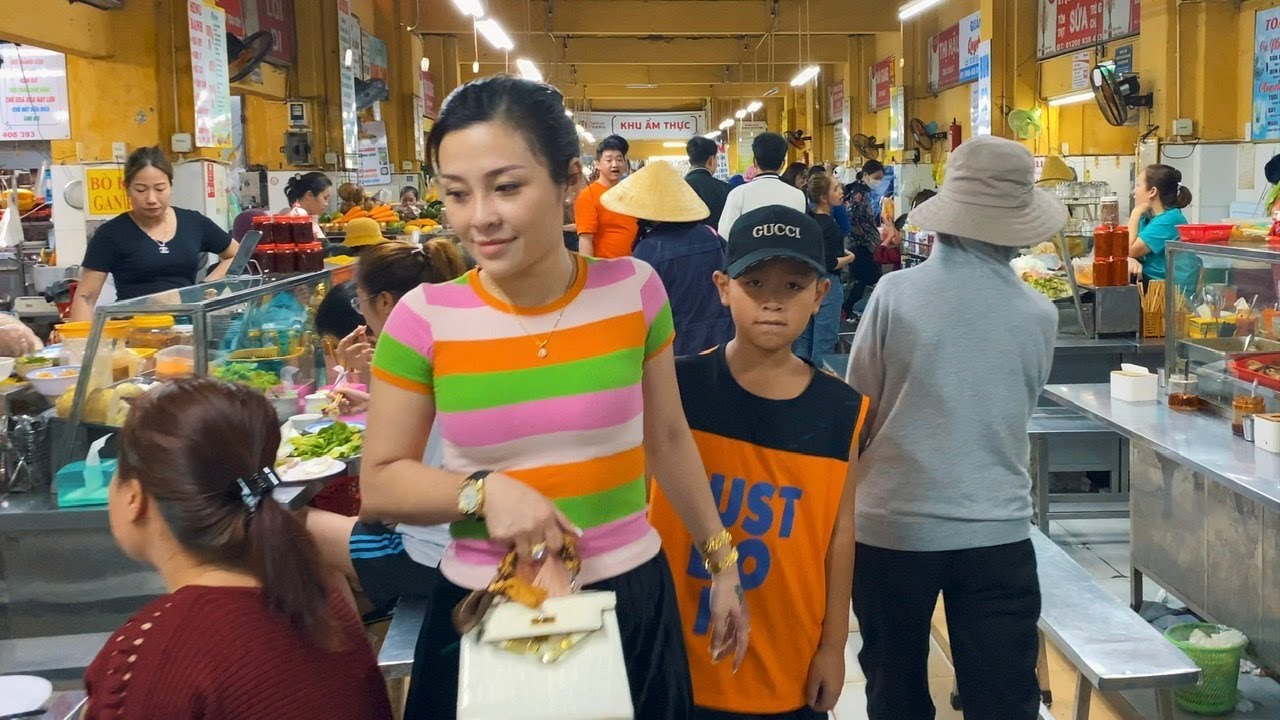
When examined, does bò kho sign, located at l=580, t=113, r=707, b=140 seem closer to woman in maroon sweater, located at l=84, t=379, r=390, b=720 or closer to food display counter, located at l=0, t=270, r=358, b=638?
food display counter, located at l=0, t=270, r=358, b=638

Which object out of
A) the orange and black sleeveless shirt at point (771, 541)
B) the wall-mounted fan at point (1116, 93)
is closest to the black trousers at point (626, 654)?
the orange and black sleeveless shirt at point (771, 541)

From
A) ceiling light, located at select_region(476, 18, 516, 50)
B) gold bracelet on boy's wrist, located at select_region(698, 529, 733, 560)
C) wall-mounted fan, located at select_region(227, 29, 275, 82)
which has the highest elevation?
ceiling light, located at select_region(476, 18, 516, 50)

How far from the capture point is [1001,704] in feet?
8.70

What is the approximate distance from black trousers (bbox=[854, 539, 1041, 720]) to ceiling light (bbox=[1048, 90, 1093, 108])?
1304 cm

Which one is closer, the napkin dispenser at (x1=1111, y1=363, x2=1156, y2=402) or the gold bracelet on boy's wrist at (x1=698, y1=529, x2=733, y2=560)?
the gold bracelet on boy's wrist at (x1=698, y1=529, x2=733, y2=560)

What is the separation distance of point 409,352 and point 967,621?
155cm

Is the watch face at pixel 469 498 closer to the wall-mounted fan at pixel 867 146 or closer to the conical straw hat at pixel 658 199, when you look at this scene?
the conical straw hat at pixel 658 199

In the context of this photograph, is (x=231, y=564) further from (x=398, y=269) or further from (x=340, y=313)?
(x=340, y=313)

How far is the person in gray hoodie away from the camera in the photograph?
2.62 metres

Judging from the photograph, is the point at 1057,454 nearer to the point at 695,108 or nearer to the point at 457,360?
the point at 457,360

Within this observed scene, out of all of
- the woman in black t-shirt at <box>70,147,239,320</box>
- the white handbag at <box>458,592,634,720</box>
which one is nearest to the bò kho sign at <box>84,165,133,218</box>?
the woman in black t-shirt at <box>70,147,239,320</box>

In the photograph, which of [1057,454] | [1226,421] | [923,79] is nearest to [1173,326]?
[1226,421]

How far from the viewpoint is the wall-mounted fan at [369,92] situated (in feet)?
50.9

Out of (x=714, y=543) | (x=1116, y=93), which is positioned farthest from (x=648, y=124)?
(x=714, y=543)
